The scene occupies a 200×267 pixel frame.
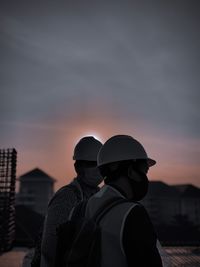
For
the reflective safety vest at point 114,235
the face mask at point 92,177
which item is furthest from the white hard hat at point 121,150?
the face mask at point 92,177

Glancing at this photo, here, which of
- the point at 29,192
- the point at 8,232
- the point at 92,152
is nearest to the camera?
the point at 92,152

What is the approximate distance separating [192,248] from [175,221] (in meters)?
43.0

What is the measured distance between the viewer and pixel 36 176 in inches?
3223

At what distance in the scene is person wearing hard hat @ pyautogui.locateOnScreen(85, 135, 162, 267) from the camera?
165 centimetres

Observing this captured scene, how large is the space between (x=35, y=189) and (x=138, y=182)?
8174cm

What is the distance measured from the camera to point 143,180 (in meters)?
2.03

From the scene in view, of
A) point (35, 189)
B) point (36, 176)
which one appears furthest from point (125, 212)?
point (36, 176)

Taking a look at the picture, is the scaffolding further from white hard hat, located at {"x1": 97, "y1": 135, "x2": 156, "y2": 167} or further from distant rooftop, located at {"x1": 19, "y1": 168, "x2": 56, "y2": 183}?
distant rooftop, located at {"x1": 19, "y1": 168, "x2": 56, "y2": 183}

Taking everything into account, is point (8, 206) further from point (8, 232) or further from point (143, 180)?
point (143, 180)

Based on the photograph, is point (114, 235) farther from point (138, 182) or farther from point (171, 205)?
point (171, 205)

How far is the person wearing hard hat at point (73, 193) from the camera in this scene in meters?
2.83

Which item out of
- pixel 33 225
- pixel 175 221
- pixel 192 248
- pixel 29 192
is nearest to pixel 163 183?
pixel 175 221

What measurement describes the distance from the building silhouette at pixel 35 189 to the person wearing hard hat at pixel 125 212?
80781 millimetres

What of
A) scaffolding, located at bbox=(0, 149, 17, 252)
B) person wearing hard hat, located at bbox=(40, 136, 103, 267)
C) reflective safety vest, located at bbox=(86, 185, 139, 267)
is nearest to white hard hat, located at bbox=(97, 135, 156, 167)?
reflective safety vest, located at bbox=(86, 185, 139, 267)
